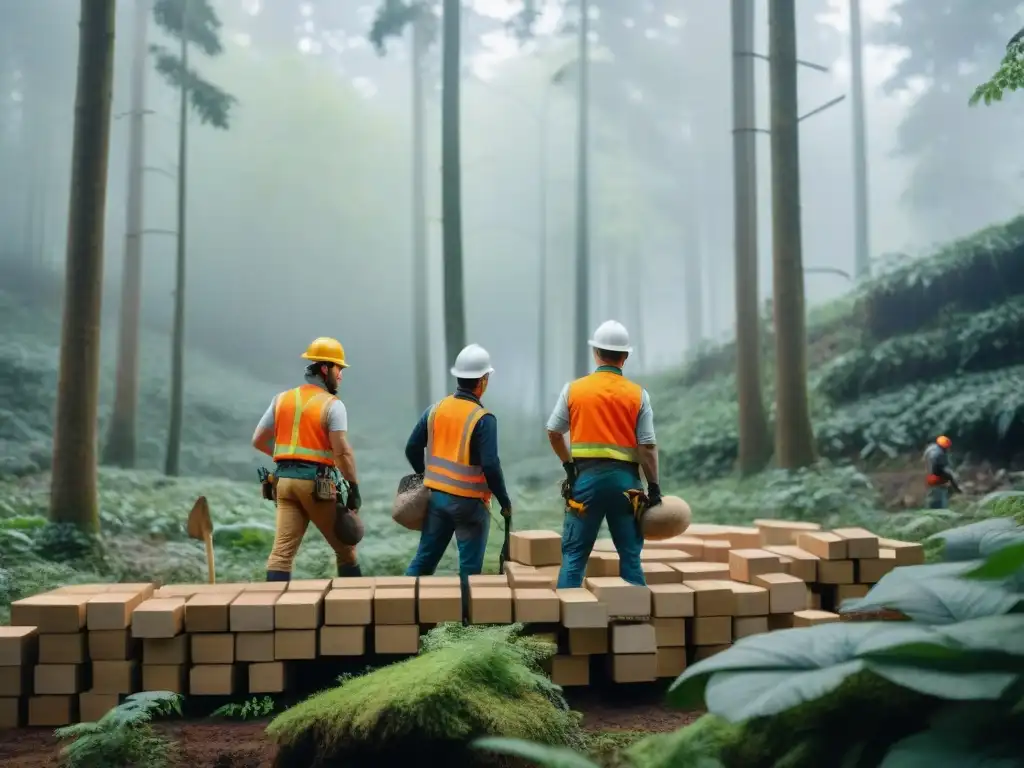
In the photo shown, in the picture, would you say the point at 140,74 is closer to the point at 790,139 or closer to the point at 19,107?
the point at 19,107

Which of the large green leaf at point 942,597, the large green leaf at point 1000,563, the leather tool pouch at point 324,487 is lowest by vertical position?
the large green leaf at point 942,597

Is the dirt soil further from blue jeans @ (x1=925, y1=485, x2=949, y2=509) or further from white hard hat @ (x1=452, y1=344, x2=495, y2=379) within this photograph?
blue jeans @ (x1=925, y1=485, x2=949, y2=509)

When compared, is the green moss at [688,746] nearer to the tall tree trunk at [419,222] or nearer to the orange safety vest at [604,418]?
the orange safety vest at [604,418]

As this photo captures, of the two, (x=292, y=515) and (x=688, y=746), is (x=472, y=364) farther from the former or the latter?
(x=688, y=746)

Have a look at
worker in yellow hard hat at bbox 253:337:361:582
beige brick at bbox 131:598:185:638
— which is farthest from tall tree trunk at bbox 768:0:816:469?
beige brick at bbox 131:598:185:638

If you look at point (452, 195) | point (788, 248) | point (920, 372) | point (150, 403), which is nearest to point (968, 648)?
point (788, 248)

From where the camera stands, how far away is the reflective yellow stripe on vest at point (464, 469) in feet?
19.4

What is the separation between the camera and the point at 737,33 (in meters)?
14.4

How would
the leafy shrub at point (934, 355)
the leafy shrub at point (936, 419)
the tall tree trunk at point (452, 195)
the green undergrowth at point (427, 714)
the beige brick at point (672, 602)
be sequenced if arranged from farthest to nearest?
1. the tall tree trunk at point (452, 195)
2. the leafy shrub at point (934, 355)
3. the leafy shrub at point (936, 419)
4. the beige brick at point (672, 602)
5. the green undergrowth at point (427, 714)

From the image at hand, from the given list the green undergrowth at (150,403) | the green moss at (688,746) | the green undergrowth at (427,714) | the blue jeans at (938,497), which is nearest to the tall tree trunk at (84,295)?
the green undergrowth at (150,403)

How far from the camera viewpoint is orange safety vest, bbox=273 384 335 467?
6098 millimetres

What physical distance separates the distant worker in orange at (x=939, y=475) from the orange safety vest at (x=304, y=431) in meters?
7.87

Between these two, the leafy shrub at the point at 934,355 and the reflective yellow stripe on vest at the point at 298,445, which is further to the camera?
the leafy shrub at the point at 934,355

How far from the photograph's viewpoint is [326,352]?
6.27 meters
